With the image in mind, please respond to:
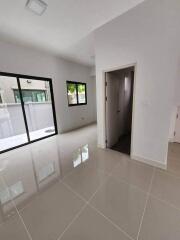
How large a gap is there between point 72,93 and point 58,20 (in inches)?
113

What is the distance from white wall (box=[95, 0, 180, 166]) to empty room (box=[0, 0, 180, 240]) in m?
0.02

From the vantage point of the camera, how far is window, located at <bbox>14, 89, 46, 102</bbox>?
135 inches

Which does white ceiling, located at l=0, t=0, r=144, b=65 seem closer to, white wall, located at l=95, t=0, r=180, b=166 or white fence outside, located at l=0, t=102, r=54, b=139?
white wall, located at l=95, t=0, r=180, b=166

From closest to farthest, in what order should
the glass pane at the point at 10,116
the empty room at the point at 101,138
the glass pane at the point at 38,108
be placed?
Answer: 1. the empty room at the point at 101,138
2. the glass pane at the point at 10,116
3. the glass pane at the point at 38,108

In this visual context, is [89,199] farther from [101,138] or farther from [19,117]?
[19,117]

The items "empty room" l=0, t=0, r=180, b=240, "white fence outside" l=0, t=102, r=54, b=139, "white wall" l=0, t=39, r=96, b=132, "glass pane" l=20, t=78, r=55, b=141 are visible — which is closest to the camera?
"empty room" l=0, t=0, r=180, b=240

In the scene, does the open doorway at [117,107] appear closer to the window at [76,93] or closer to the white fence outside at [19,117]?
the window at [76,93]

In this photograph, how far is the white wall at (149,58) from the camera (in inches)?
66.3

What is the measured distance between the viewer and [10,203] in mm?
1541

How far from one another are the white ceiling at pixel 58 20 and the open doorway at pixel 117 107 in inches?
42.8

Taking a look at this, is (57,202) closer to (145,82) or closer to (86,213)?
(86,213)

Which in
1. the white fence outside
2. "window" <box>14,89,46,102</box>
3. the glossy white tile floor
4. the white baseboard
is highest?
"window" <box>14,89,46,102</box>

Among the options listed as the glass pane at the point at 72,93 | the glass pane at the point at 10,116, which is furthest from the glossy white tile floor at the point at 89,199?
the glass pane at the point at 72,93

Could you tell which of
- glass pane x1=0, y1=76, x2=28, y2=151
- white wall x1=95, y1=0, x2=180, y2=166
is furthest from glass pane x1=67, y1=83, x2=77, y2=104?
white wall x1=95, y1=0, x2=180, y2=166
